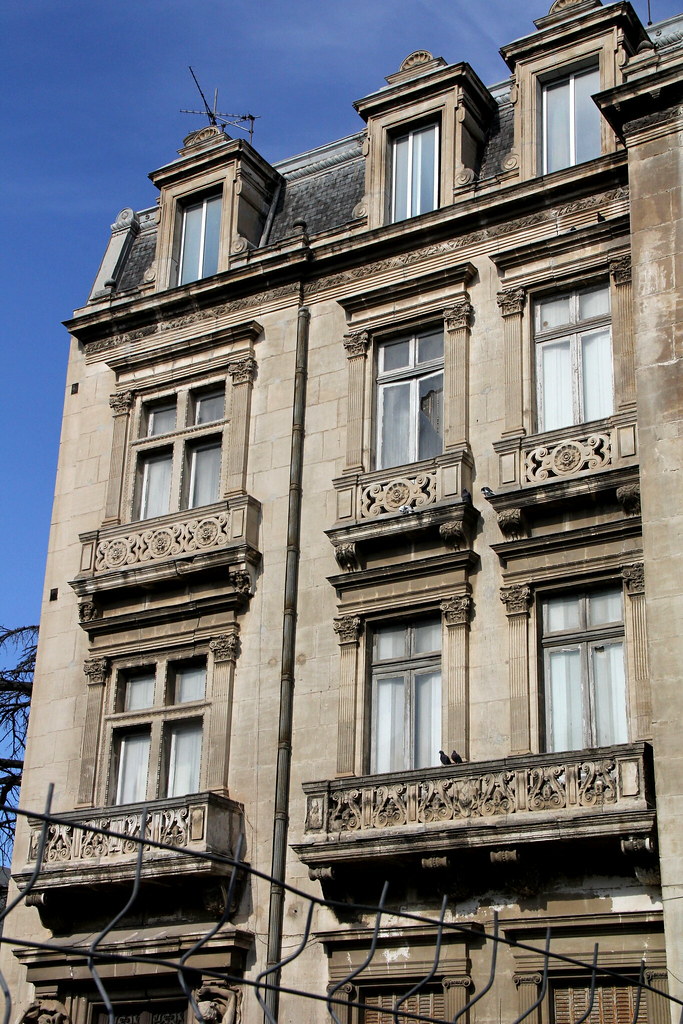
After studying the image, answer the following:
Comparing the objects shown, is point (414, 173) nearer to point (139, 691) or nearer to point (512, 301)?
point (512, 301)

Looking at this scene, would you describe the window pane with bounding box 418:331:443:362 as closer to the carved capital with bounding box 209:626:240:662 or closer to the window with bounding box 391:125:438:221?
the window with bounding box 391:125:438:221

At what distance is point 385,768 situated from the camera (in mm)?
19984

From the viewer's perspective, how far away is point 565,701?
18938mm

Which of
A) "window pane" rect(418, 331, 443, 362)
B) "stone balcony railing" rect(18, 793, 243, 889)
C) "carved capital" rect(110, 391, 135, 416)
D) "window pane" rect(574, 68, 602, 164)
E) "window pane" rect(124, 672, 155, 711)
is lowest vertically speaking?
"stone balcony railing" rect(18, 793, 243, 889)

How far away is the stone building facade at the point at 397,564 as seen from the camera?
17516 mm

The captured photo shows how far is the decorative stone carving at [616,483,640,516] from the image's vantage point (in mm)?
18750

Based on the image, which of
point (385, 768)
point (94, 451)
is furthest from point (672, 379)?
point (94, 451)

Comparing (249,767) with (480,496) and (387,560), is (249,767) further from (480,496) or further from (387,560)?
(480,496)

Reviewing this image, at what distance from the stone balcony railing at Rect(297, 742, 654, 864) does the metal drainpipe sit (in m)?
1.15

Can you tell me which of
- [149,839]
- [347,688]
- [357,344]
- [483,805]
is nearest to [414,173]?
[357,344]

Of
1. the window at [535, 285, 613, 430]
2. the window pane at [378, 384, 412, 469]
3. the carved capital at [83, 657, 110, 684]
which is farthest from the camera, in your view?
the carved capital at [83, 657, 110, 684]

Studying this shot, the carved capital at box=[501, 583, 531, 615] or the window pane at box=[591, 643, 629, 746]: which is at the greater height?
the carved capital at box=[501, 583, 531, 615]

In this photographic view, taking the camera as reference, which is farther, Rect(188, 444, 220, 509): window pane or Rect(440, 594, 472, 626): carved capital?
Rect(188, 444, 220, 509): window pane

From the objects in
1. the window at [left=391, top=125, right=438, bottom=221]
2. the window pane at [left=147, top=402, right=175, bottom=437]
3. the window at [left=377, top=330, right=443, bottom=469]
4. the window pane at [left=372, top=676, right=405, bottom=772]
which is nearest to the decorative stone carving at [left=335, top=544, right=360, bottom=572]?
the window at [left=377, top=330, right=443, bottom=469]
